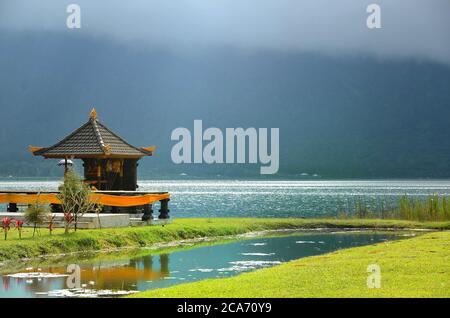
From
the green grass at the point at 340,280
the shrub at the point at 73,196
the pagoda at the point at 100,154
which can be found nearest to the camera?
the green grass at the point at 340,280

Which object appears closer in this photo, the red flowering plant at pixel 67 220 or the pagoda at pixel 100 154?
the red flowering plant at pixel 67 220

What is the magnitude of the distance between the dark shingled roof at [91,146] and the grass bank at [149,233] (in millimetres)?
4566

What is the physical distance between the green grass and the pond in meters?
2.80

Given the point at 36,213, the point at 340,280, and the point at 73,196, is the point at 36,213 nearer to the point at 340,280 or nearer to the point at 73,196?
the point at 73,196

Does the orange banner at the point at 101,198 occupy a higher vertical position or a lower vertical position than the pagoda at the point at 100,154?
lower

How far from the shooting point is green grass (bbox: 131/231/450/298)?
18688mm

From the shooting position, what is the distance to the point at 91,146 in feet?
139

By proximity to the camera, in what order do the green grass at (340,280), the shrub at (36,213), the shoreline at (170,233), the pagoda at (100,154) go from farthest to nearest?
the pagoda at (100,154)
the shrub at (36,213)
the shoreline at (170,233)
the green grass at (340,280)


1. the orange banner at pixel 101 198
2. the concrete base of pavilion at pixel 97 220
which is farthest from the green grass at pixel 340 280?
the orange banner at pixel 101 198

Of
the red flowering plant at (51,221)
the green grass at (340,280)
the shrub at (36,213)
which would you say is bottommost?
the green grass at (340,280)

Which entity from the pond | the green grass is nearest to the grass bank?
the pond

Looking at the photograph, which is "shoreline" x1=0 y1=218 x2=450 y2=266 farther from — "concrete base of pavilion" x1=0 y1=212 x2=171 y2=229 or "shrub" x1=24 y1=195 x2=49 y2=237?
"shrub" x1=24 y1=195 x2=49 y2=237

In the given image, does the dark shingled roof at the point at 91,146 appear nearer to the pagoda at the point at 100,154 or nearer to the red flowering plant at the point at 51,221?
the pagoda at the point at 100,154

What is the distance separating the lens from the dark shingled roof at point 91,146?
4178 centimetres
